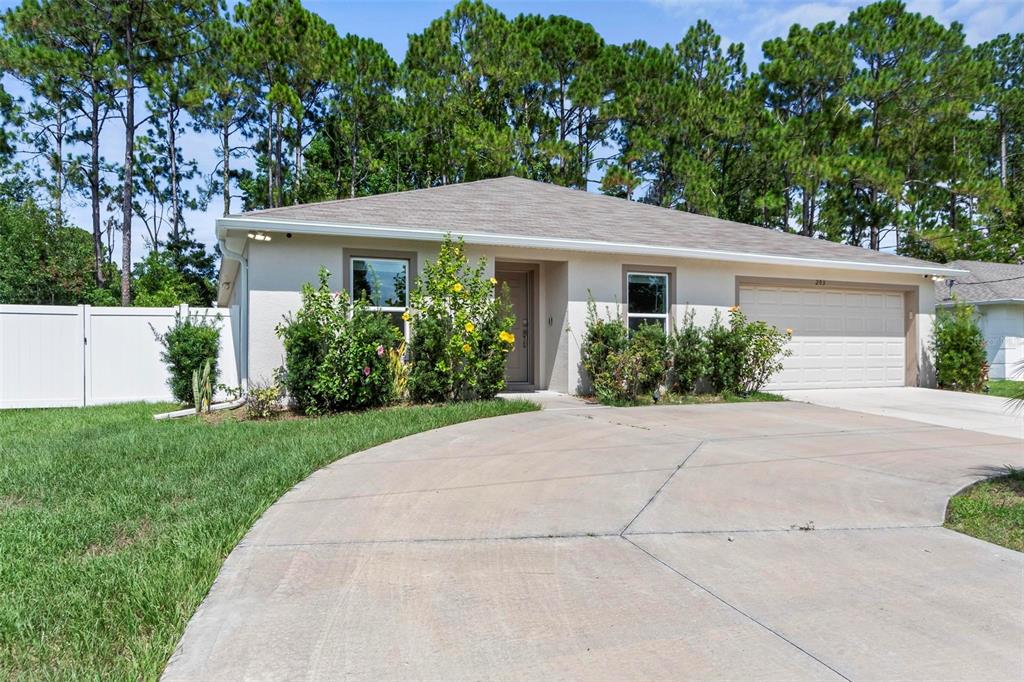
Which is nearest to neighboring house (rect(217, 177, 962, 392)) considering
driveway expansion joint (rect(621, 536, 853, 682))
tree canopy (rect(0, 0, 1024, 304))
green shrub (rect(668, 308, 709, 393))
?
green shrub (rect(668, 308, 709, 393))

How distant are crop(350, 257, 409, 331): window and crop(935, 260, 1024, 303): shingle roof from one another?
16063 millimetres

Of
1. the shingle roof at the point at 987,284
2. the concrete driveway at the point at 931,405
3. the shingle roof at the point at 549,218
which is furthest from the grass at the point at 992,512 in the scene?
the shingle roof at the point at 987,284

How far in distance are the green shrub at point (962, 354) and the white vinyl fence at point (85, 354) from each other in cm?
1499

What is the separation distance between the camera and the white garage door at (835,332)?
12.3 meters

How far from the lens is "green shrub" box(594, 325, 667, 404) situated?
9.73 m

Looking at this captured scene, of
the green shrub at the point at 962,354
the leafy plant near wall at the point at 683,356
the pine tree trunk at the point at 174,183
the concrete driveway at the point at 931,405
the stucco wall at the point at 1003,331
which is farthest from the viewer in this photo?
the pine tree trunk at the point at 174,183

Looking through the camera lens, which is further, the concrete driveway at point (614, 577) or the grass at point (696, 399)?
the grass at point (696, 399)

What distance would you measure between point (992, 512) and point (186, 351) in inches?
481

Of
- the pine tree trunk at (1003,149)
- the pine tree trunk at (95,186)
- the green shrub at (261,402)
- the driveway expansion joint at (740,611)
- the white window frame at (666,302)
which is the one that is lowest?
the driveway expansion joint at (740,611)

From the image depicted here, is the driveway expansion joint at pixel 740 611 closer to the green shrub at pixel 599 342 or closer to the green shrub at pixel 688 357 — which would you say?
the green shrub at pixel 599 342

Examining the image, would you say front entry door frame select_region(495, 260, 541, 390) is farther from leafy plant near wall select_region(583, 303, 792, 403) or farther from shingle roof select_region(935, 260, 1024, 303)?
shingle roof select_region(935, 260, 1024, 303)

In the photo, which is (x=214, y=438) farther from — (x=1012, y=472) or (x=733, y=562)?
(x=1012, y=472)

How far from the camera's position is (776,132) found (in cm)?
2200

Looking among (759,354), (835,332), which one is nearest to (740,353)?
(759,354)
